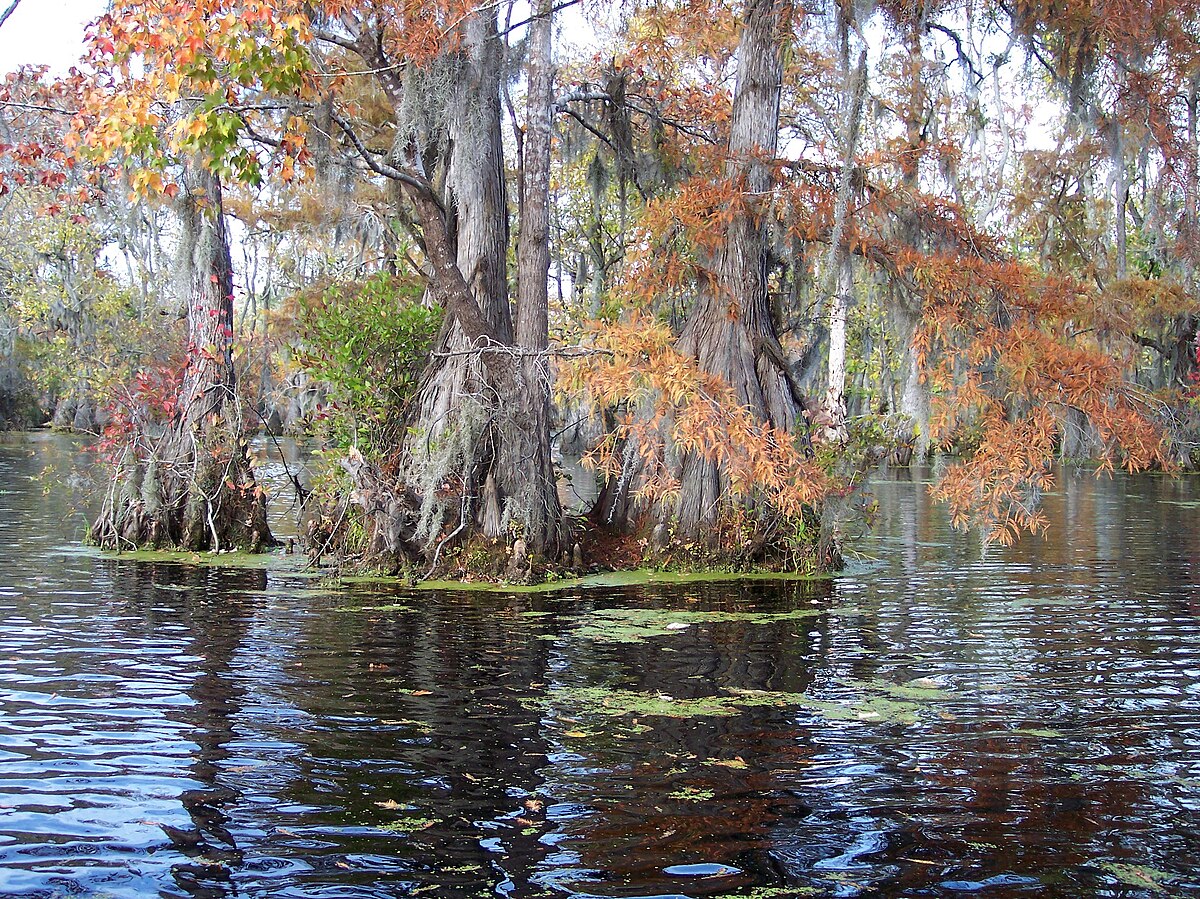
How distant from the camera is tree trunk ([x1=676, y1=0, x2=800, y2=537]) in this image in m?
12.8

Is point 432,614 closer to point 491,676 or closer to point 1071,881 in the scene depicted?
point 491,676

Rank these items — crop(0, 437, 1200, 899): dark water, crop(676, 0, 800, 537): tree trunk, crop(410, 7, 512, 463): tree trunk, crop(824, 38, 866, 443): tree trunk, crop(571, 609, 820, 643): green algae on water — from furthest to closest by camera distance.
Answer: crop(676, 0, 800, 537): tree trunk
crop(410, 7, 512, 463): tree trunk
crop(824, 38, 866, 443): tree trunk
crop(571, 609, 820, 643): green algae on water
crop(0, 437, 1200, 899): dark water

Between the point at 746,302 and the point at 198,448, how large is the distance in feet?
22.2

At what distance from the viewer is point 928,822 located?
500cm

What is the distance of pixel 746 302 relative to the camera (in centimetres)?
1307

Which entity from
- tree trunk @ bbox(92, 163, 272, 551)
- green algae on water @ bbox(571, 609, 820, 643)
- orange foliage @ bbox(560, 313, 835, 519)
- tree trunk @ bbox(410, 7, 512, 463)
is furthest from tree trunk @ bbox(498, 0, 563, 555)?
tree trunk @ bbox(92, 163, 272, 551)

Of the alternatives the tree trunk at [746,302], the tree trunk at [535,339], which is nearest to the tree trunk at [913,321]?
the tree trunk at [746,302]

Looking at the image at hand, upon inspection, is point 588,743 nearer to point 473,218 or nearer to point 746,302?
point 746,302

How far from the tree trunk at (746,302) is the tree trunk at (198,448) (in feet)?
17.9

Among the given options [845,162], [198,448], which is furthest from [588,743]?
[198,448]

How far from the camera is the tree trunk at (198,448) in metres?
13.2

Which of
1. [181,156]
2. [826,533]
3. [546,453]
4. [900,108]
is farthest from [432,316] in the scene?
[900,108]

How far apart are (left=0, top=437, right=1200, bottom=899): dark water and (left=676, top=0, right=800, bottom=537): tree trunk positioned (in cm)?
193

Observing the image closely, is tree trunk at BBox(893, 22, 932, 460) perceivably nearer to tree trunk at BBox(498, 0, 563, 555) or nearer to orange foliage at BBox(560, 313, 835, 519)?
orange foliage at BBox(560, 313, 835, 519)
